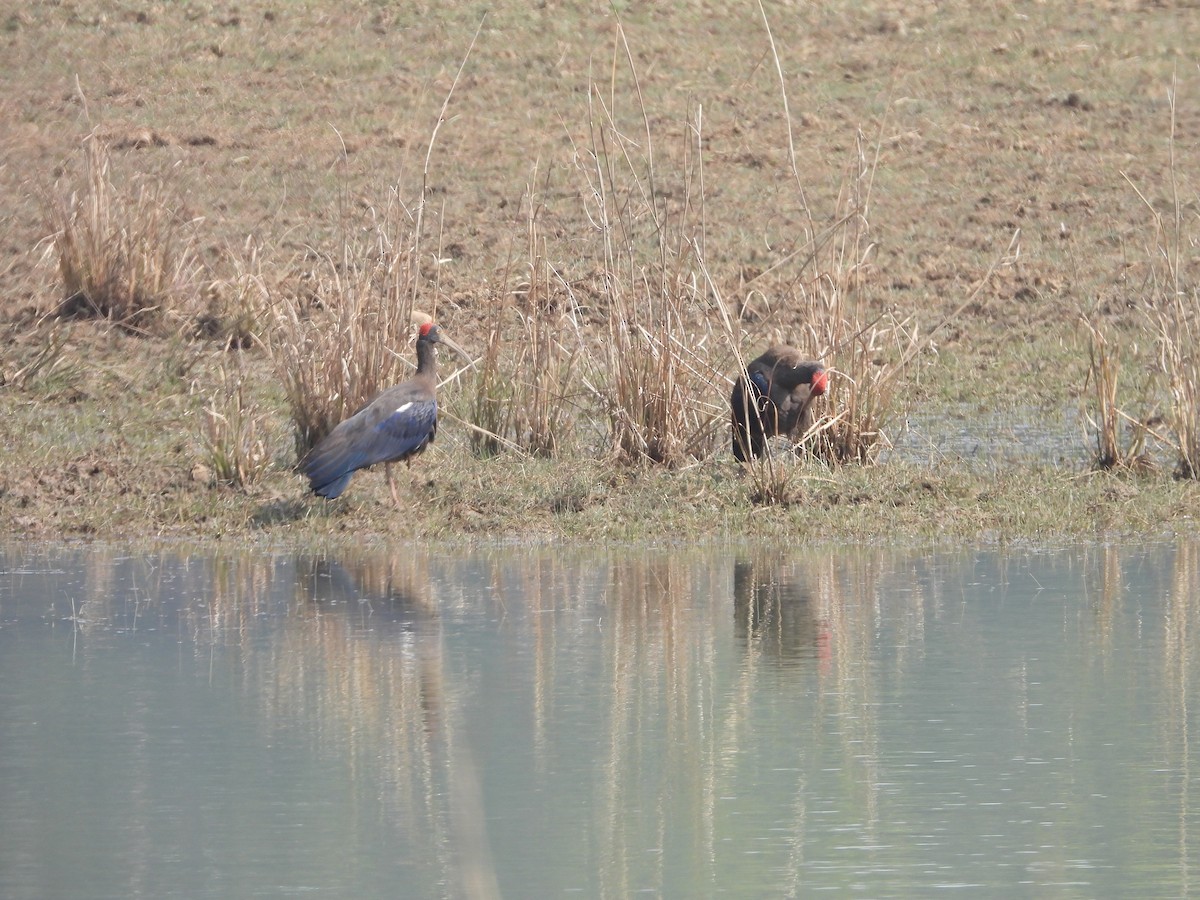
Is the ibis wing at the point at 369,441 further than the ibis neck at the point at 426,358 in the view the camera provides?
No

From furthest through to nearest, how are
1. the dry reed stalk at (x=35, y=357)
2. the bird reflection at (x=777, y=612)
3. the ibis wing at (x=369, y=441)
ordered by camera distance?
the dry reed stalk at (x=35, y=357), the ibis wing at (x=369, y=441), the bird reflection at (x=777, y=612)

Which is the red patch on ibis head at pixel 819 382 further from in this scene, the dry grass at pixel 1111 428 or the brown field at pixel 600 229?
the dry grass at pixel 1111 428

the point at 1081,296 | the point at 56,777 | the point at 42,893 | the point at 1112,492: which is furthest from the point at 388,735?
the point at 1081,296

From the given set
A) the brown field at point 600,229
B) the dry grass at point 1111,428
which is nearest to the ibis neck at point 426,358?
the brown field at point 600,229

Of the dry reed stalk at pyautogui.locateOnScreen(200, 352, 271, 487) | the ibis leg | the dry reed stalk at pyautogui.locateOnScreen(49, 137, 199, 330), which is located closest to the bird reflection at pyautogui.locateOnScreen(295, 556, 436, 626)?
the ibis leg

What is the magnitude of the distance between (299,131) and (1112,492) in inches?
404

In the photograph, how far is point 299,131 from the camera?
18469 mm

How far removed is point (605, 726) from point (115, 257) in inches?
333

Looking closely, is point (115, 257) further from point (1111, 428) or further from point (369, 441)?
point (1111, 428)

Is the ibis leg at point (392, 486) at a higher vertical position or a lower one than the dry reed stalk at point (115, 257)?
lower

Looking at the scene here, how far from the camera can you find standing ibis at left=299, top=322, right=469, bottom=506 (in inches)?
382

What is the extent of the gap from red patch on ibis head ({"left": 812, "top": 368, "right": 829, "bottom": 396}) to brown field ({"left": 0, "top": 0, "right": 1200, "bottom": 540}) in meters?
0.28

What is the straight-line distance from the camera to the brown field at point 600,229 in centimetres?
1018

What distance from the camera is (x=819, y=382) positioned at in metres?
10.4
